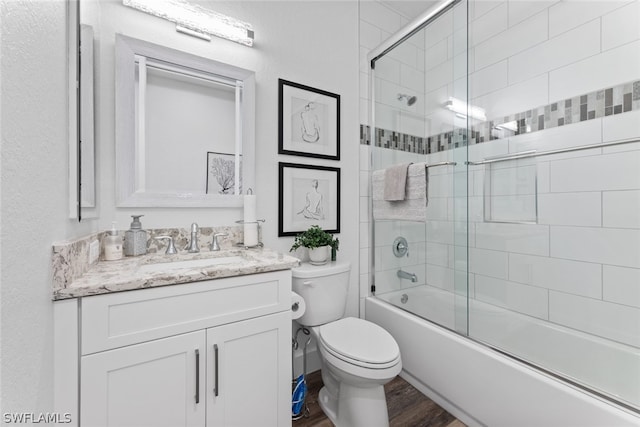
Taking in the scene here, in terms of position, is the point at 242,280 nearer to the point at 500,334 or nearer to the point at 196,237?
the point at 196,237

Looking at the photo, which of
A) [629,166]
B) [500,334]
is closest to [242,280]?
[500,334]

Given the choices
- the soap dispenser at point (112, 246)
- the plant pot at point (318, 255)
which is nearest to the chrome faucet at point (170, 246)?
the soap dispenser at point (112, 246)

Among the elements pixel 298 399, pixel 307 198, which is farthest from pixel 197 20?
pixel 298 399

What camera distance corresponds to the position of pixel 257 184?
1.54 meters

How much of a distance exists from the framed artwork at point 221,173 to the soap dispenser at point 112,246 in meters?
0.45

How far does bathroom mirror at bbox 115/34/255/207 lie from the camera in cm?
123

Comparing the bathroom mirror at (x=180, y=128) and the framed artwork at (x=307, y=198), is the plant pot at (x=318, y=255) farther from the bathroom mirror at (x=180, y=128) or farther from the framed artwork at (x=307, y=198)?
the bathroom mirror at (x=180, y=128)

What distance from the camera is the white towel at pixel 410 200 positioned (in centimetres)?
156

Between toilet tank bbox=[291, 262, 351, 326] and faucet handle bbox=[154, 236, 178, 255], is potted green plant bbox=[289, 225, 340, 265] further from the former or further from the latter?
faucet handle bbox=[154, 236, 178, 255]

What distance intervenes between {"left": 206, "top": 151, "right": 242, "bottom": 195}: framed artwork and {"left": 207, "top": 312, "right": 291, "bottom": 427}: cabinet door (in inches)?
29.0

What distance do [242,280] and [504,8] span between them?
2.39 meters

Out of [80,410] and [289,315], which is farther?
[289,315]

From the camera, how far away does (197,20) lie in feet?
4.40

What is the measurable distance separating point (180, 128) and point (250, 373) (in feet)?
3.93
